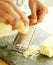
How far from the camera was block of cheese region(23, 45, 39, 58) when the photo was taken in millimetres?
793

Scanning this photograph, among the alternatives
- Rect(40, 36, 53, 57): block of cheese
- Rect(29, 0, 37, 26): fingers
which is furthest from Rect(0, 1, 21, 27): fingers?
Rect(40, 36, 53, 57): block of cheese

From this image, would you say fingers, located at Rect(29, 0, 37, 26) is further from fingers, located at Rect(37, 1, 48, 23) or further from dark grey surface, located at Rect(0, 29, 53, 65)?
dark grey surface, located at Rect(0, 29, 53, 65)

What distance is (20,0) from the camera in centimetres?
117

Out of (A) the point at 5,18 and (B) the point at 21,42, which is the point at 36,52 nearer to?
(B) the point at 21,42

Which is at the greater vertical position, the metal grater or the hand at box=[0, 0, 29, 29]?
the hand at box=[0, 0, 29, 29]

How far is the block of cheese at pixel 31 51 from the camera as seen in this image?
0.79 meters

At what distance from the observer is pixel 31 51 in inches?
31.9

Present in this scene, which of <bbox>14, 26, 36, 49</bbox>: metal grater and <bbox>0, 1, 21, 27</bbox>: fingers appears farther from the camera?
<bbox>14, 26, 36, 49</bbox>: metal grater

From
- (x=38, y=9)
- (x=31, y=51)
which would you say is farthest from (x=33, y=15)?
(x=31, y=51)

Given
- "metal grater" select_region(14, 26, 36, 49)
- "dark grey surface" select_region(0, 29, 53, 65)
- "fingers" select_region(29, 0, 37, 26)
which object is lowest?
"dark grey surface" select_region(0, 29, 53, 65)

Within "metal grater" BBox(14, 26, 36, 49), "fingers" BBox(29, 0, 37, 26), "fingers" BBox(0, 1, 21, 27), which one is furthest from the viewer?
"metal grater" BBox(14, 26, 36, 49)

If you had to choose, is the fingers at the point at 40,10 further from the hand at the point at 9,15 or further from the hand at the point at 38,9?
the hand at the point at 9,15

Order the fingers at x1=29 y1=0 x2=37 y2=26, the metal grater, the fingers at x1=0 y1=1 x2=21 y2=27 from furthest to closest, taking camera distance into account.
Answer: the metal grater < the fingers at x1=29 y1=0 x2=37 y2=26 < the fingers at x1=0 y1=1 x2=21 y2=27

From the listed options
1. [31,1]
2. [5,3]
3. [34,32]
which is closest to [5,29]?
[34,32]
